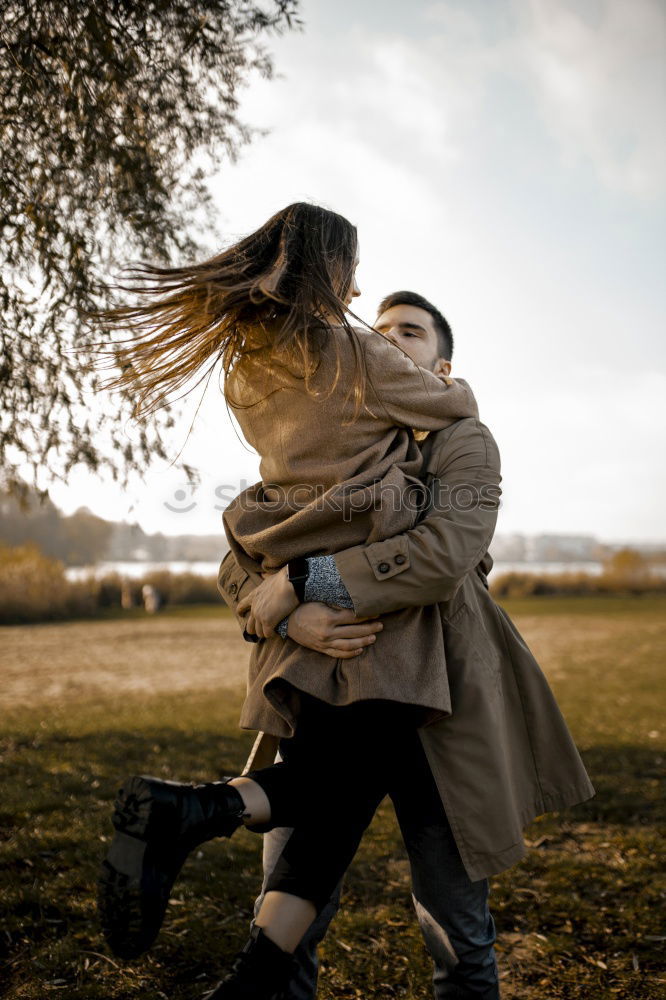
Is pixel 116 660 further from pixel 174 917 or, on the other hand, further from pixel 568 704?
pixel 174 917

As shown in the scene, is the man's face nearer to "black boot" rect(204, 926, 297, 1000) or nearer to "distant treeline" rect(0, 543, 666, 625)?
"black boot" rect(204, 926, 297, 1000)

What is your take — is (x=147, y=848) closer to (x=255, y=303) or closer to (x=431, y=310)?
(x=255, y=303)

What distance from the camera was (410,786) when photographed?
2.05 metres

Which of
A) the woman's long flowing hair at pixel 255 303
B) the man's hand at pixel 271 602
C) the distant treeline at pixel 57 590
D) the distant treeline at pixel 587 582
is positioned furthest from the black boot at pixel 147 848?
the distant treeline at pixel 587 582

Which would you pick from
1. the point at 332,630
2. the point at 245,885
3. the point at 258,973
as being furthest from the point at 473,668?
the point at 245,885

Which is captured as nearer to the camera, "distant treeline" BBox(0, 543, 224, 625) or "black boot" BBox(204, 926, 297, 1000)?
"black boot" BBox(204, 926, 297, 1000)

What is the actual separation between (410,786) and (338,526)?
77 cm

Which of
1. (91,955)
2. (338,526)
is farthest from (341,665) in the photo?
(91,955)

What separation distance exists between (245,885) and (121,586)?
92.6 ft

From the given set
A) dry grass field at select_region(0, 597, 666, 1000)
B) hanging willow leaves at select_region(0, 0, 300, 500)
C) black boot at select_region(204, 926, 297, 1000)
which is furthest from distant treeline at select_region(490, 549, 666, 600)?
black boot at select_region(204, 926, 297, 1000)

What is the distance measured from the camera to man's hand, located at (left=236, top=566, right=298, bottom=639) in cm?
196

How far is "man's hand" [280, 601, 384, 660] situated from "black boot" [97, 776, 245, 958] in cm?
45

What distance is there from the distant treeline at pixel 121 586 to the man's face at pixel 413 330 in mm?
25296

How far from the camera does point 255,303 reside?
1953 millimetres
